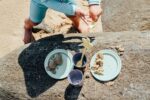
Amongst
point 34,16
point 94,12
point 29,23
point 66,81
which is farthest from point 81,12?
point 29,23

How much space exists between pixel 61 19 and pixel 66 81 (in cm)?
170

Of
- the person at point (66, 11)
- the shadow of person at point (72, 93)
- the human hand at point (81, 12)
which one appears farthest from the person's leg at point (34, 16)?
the shadow of person at point (72, 93)

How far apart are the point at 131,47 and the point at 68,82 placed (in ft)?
2.12

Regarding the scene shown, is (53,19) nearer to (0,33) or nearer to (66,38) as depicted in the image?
(0,33)

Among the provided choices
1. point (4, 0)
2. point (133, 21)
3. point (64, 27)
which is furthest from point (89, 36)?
point (4, 0)

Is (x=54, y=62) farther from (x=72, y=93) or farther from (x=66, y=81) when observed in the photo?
(x=72, y=93)

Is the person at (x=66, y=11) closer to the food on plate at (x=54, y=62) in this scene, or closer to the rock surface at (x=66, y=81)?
the rock surface at (x=66, y=81)

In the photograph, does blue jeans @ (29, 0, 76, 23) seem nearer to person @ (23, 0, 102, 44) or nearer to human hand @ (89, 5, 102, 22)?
person @ (23, 0, 102, 44)

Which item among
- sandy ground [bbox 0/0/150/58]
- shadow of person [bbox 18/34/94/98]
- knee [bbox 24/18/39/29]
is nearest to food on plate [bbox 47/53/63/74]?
shadow of person [bbox 18/34/94/98]

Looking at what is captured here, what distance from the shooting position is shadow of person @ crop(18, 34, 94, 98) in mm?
3797

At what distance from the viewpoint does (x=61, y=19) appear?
17.4 ft

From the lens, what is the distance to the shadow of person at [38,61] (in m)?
3.80

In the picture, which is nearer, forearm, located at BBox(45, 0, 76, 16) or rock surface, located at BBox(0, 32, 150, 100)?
rock surface, located at BBox(0, 32, 150, 100)

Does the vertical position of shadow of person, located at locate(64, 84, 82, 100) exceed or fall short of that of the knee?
Answer: it falls short
